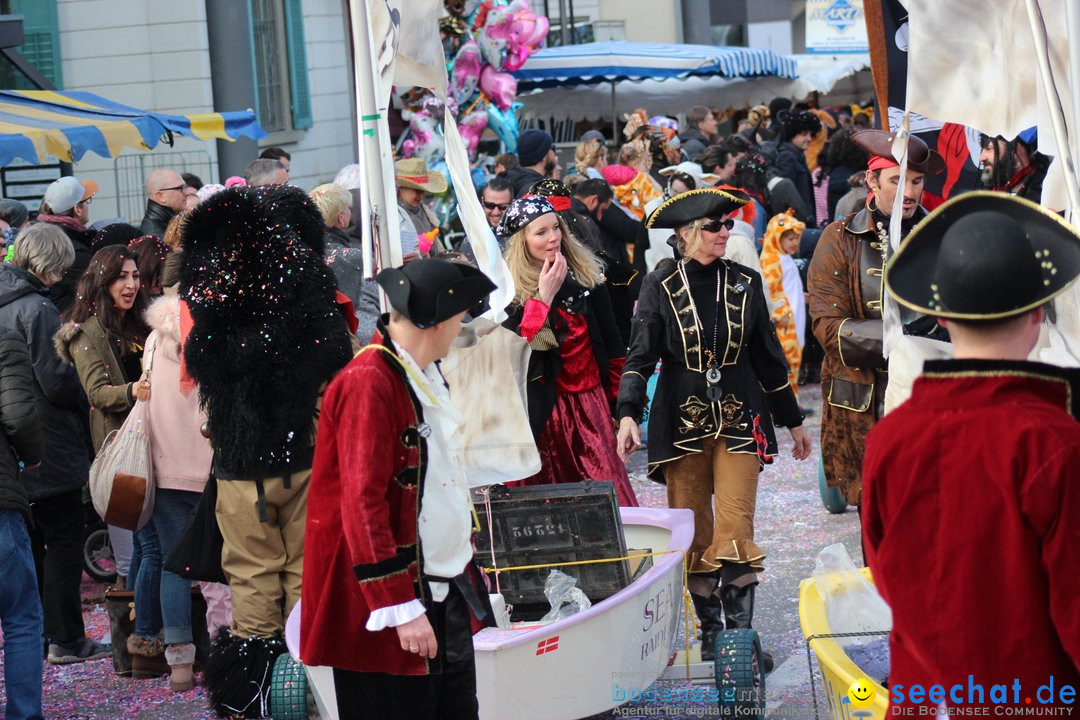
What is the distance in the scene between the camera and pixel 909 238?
2715 mm

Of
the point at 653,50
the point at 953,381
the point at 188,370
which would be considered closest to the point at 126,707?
the point at 188,370

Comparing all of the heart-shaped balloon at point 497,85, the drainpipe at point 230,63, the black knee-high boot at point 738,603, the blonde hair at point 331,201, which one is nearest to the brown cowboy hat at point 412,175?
the blonde hair at point 331,201

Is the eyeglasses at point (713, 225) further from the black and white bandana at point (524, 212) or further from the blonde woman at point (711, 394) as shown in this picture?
the black and white bandana at point (524, 212)

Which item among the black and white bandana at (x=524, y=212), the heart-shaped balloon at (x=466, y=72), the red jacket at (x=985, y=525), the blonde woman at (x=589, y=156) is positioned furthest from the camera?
the heart-shaped balloon at (x=466, y=72)

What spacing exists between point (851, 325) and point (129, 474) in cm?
306

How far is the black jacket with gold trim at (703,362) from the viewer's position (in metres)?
5.49

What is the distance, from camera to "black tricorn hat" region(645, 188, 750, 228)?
5.50 meters

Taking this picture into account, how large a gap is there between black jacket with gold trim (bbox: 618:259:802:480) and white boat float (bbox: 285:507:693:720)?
60 centimetres

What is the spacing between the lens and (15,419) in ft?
16.7

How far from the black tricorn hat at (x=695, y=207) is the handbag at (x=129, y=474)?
7.48 ft

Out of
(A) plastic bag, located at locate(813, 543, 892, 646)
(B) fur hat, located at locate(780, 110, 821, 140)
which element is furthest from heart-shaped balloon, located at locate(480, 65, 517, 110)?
(A) plastic bag, located at locate(813, 543, 892, 646)

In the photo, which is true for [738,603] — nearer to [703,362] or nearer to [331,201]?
[703,362]

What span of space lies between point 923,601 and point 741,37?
99.9 feet

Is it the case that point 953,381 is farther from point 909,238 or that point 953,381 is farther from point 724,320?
point 724,320
